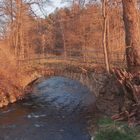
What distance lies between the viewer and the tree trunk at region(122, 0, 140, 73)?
11.3 metres

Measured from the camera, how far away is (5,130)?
54.8 ft

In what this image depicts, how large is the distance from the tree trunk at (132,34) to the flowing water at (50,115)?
16.3ft

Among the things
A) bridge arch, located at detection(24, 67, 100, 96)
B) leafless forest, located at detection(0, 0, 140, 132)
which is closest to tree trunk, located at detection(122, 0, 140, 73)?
leafless forest, located at detection(0, 0, 140, 132)

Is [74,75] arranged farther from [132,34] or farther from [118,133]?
[118,133]

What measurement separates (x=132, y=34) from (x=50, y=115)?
10.3 metres

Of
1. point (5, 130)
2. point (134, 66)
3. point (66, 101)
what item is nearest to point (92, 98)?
point (66, 101)

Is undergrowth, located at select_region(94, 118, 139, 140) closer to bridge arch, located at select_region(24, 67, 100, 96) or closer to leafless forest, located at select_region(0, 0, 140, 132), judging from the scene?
leafless forest, located at select_region(0, 0, 140, 132)

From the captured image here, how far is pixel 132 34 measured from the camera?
37.4 feet

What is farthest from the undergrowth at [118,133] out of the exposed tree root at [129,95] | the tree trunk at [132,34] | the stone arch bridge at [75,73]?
the stone arch bridge at [75,73]

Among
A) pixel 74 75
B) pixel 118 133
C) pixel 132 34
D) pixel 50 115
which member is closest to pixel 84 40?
pixel 74 75

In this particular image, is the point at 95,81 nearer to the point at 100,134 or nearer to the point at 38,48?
the point at 100,134

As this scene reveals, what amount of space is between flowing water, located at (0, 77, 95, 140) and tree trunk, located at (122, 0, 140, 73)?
4.98m

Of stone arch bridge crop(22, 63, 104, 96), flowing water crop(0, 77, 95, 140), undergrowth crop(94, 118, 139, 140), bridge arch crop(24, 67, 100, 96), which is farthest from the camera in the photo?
bridge arch crop(24, 67, 100, 96)

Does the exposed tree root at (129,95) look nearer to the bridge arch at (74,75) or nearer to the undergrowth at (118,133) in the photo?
the undergrowth at (118,133)
